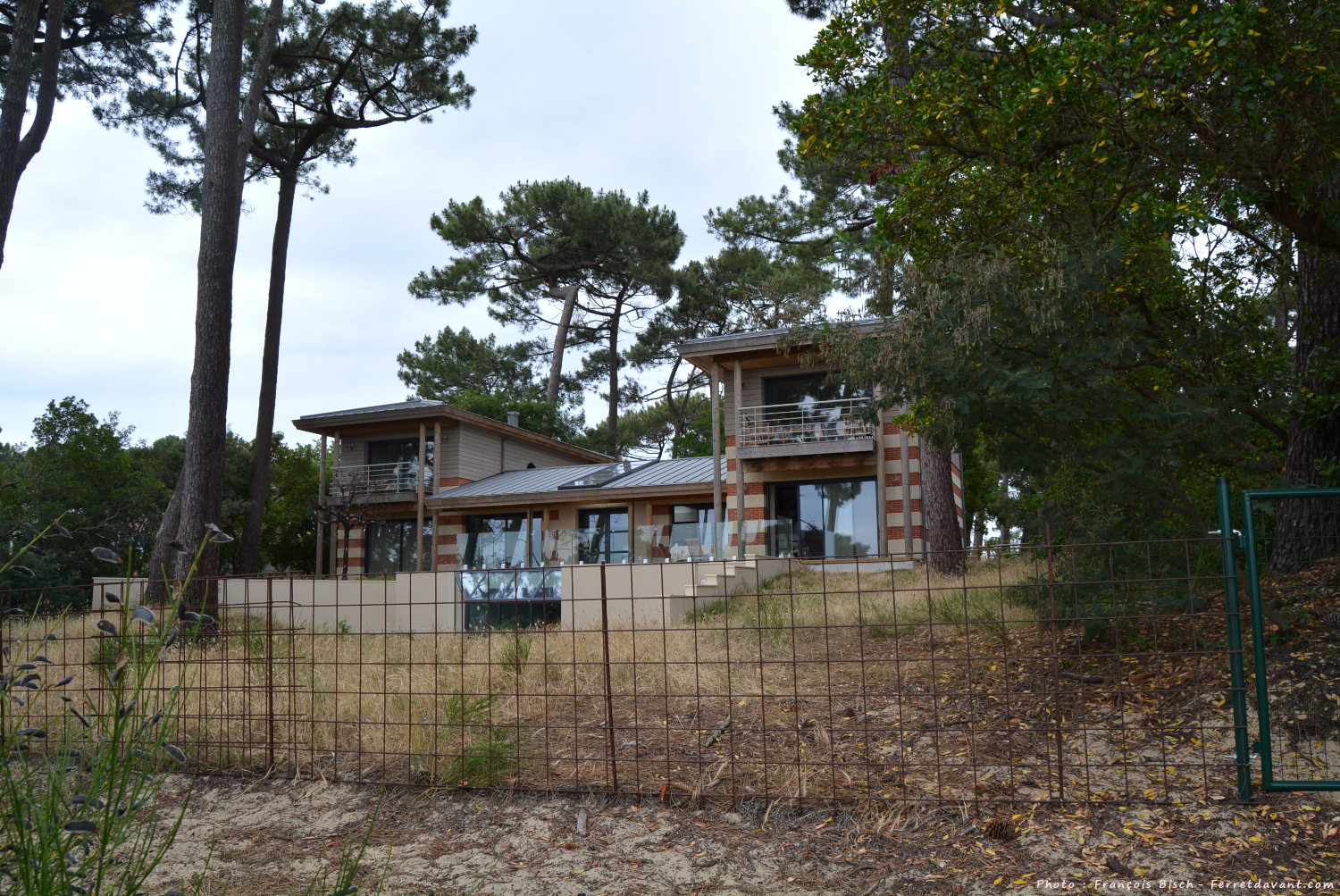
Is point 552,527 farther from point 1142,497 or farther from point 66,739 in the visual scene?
point 66,739

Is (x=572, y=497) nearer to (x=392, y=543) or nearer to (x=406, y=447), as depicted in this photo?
(x=406, y=447)

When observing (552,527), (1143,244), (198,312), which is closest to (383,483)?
(552,527)

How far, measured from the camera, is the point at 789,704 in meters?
7.53

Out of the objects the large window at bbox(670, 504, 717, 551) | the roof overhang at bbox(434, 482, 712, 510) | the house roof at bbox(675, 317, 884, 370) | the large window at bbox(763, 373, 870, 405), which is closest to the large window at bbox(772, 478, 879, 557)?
the large window at bbox(763, 373, 870, 405)

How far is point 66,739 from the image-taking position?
111 inches

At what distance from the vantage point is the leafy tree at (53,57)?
13.9 m

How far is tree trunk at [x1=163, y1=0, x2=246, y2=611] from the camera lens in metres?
14.2

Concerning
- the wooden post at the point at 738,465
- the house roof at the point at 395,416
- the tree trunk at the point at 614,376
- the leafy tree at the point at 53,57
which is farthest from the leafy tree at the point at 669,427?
the leafy tree at the point at 53,57

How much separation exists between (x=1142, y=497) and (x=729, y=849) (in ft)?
16.2

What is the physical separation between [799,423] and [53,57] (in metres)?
15.1

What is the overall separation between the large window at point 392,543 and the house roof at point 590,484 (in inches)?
56.7

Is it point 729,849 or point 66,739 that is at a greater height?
point 66,739

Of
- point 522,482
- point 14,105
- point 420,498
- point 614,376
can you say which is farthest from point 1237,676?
point 614,376

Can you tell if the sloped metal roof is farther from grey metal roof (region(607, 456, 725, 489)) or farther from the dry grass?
the dry grass
